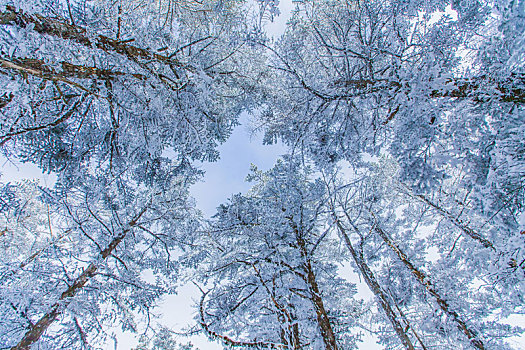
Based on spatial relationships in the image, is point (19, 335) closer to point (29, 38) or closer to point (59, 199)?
point (59, 199)

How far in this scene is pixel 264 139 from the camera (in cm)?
669

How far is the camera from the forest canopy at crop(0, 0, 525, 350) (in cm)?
281

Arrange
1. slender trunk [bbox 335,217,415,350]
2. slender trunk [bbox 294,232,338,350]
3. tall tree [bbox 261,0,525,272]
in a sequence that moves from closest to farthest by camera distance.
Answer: tall tree [bbox 261,0,525,272] → slender trunk [bbox 294,232,338,350] → slender trunk [bbox 335,217,415,350]

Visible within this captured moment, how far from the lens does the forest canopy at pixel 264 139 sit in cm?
281

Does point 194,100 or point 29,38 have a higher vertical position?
point 194,100

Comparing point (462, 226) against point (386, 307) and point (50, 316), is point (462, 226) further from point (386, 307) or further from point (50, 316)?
point (50, 316)

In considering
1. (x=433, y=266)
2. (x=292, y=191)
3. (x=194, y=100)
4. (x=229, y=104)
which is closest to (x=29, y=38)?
(x=194, y=100)

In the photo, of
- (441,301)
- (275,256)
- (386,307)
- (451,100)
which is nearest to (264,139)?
(275,256)

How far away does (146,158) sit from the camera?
14.7 feet

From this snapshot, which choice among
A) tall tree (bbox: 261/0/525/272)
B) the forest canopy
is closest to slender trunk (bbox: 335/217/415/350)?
the forest canopy

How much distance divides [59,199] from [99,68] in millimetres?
2922

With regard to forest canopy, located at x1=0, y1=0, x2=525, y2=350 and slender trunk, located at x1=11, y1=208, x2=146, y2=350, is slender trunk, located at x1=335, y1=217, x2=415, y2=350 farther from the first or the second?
slender trunk, located at x1=11, y1=208, x2=146, y2=350

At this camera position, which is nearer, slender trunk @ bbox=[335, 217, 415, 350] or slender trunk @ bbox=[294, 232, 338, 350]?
slender trunk @ bbox=[294, 232, 338, 350]

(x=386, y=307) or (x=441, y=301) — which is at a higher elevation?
(x=441, y=301)
